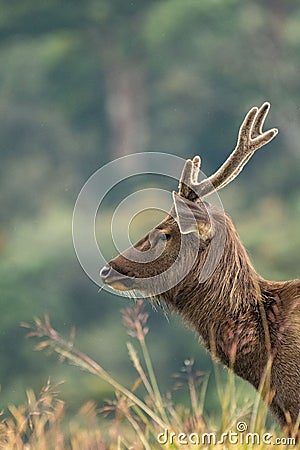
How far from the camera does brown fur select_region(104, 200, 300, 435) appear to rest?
295 cm

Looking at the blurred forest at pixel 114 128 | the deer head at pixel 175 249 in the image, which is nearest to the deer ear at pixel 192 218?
the deer head at pixel 175 249

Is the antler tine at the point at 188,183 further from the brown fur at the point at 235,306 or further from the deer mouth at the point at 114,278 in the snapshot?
the deer mouth at the point at 114,278

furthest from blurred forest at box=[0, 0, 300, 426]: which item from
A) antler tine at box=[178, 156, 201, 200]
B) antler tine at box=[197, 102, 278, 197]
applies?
antler tine at box=[178, 156, 201, 200]

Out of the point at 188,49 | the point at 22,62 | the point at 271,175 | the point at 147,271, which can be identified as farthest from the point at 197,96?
the point at 147,271

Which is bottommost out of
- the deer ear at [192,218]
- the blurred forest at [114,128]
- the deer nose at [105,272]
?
the deer nose at [105,272]

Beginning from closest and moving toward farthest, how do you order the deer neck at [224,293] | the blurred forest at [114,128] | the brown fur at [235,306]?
the brown fur at [235,306]
the deer neck at [224,293]
the blurred forest at [114,128]

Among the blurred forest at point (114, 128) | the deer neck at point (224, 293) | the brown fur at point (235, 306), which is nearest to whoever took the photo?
the brown fur at point (235, 306)

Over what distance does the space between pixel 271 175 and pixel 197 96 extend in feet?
3.74

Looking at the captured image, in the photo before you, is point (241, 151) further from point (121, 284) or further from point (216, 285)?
point (121, 284)

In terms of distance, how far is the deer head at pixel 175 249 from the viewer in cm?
311

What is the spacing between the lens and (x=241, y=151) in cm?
326

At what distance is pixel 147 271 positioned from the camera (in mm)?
3162

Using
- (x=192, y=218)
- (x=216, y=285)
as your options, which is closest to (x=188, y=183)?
(x=192, y=218)

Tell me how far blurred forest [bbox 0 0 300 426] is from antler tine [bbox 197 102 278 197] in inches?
184
